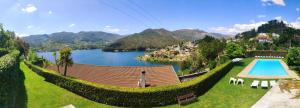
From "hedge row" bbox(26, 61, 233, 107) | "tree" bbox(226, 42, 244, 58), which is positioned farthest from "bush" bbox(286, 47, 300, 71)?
"hedge row" bbox(26, 61, 233, 107)

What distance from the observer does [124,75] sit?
105ft

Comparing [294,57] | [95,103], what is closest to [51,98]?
[95,103]

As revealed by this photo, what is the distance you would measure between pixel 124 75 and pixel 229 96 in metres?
11.7

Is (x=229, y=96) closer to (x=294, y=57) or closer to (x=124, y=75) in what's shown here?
(x=124, y=75)

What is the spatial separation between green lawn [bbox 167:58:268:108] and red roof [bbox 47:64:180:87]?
498 cm

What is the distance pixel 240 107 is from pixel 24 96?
18.2 m

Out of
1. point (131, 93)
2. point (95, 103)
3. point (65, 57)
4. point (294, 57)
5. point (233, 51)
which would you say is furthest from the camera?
point (233, 51)

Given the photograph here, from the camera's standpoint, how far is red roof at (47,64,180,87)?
30219mm

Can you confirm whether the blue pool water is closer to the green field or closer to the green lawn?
the green lawn

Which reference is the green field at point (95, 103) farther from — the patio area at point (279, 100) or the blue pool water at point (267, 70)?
the blue pool water at point (267, 70)

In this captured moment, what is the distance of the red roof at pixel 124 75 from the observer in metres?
30.2

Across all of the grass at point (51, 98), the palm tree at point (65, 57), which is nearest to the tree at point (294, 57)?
the grass at point (51, 98)

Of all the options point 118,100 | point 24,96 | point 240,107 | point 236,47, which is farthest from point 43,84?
point 236,47

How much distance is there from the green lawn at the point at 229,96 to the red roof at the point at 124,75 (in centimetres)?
498
